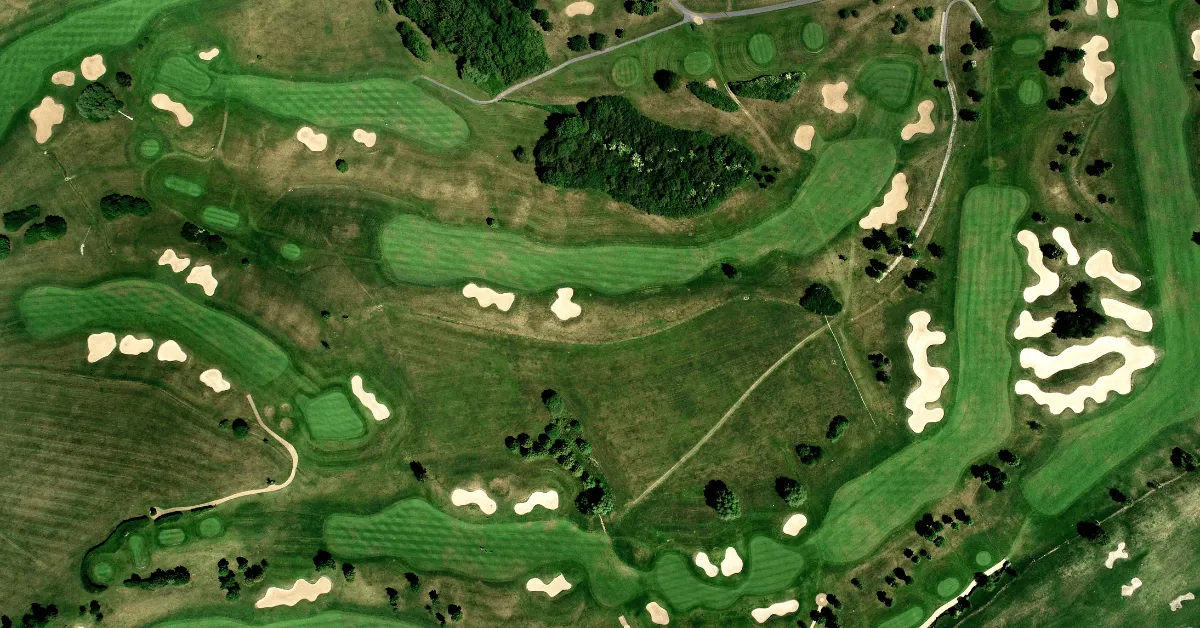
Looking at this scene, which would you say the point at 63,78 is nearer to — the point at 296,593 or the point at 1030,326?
the point at 296,593

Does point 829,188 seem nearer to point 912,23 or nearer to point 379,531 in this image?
point 912,23

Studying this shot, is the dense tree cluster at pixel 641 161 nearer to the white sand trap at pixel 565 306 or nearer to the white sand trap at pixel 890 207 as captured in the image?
the white sand trap at pixel 565 306

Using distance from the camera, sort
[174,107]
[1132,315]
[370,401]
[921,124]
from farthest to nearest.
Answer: [174,107] < [921,124] < [1132,315] < [370,401]

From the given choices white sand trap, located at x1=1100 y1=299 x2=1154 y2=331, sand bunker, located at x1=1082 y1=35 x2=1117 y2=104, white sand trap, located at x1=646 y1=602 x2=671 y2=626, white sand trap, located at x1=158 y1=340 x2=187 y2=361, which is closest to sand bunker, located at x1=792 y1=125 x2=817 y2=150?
sand bunker, located at x1=1082 y1=35 x2=1117 y2=104

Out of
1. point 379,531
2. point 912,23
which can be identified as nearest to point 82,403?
point 379,531

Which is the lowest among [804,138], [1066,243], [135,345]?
[1066,243]

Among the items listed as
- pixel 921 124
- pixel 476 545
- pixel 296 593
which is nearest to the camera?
pixel 296 593

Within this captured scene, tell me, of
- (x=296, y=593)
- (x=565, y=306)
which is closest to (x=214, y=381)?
(x=296, y=593)

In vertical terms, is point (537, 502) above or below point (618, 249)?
below
